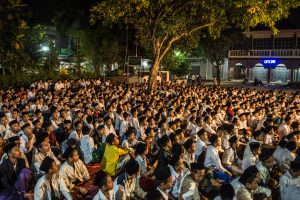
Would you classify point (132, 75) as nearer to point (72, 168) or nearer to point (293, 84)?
point (293, 84)

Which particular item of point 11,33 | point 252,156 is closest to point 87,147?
point 252,156

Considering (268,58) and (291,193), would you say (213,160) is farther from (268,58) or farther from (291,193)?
(268,58)

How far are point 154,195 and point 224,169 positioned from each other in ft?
11.3

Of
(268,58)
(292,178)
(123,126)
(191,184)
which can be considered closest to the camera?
(191,184)

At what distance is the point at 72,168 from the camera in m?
6.62

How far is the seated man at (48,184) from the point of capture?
5.58m

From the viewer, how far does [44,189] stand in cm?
563

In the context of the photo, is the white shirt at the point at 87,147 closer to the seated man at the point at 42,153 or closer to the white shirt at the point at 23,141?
the white shirt at the point at 23,141

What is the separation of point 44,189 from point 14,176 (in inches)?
40.5

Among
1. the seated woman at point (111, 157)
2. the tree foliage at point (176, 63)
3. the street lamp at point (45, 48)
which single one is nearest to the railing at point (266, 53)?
the tree foliage at point (176, 63)

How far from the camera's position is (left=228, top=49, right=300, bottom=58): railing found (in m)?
37.0

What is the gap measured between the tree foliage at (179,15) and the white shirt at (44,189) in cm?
1176

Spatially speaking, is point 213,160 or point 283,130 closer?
point 213,160

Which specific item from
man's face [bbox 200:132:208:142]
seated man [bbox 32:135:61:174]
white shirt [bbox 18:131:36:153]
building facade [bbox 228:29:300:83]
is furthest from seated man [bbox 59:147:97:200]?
building facade [bbox 228:29:300:83]
